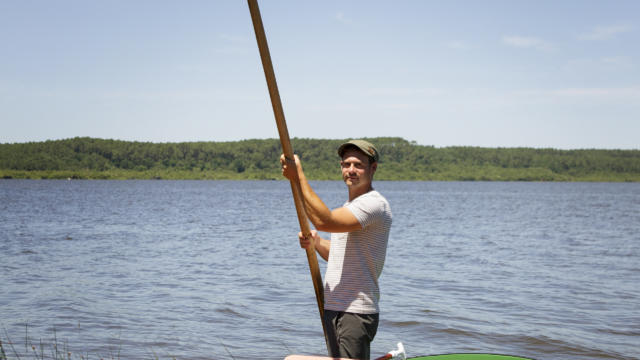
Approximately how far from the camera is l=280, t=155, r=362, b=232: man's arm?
3301 millimetres

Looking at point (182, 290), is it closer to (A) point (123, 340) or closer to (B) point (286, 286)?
(B) point (286, 286)

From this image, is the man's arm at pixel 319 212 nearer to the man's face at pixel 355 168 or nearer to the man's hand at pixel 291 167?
the man's hand at pixel 291 167

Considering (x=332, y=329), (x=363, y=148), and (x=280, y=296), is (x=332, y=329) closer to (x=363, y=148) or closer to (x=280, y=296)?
(x=363, y=148)

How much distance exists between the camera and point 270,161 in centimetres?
18138

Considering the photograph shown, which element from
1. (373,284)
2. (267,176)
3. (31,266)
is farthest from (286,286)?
(267,176)

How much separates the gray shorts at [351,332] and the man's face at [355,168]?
80 centimetres

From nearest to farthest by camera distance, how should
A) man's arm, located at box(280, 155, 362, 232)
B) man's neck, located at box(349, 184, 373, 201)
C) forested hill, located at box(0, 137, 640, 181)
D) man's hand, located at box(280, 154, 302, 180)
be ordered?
man's arm, located at box(280, 155, 362, 232) < man's hand, located at box(280, 154, 302, 180) < man's neck, located at box(349, 184, 373, 201) < forested hill, located at box(0, 137, 640, 181)

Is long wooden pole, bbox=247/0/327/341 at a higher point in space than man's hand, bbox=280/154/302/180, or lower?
higher

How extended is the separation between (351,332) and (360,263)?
0.41 metres

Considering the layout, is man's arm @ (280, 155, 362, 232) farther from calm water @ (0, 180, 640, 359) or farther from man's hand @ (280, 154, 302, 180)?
calm water @ (0, 180, 640, 359)

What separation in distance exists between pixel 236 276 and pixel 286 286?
248 centimetres

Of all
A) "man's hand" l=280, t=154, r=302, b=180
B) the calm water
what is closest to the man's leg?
"man's hand" l=280, t=154, r=302, b=180

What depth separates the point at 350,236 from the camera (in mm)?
3646

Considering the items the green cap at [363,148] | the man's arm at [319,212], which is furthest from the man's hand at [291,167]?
the green cap at [363,148]
